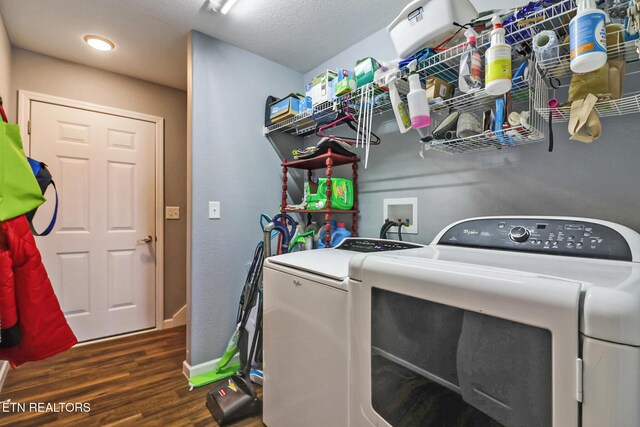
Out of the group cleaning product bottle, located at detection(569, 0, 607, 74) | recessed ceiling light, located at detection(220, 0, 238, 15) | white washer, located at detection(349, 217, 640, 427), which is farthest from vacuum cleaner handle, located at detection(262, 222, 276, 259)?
cleaning product bottle, located at detection(569, 0, 607, 74)

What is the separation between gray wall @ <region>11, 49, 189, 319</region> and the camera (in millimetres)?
2299

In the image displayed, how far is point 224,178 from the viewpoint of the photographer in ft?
6.95

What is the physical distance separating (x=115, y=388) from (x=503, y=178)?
2.57 m

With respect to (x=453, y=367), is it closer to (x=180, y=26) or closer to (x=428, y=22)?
(x=428, y=22)

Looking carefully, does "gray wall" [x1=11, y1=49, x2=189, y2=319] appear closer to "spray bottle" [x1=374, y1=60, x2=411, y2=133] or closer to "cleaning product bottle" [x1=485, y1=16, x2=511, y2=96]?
"spray bottle" [x1=374, y1=60, x2=411, y2=133]

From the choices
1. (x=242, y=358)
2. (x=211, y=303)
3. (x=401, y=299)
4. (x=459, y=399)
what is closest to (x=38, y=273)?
(x=211, y=303)

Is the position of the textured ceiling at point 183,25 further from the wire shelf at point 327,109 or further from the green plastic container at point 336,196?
the green plastic container at point 336,196

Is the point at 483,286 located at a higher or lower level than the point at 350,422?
higher

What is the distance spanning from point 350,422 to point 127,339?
2505 millimetres

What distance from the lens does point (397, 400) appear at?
2.69 ft

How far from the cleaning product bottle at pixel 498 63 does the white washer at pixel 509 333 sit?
0.49 metres

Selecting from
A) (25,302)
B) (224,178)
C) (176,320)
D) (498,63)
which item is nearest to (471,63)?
(498,63)

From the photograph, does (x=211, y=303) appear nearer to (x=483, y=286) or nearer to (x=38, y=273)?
(x=38, y=273)

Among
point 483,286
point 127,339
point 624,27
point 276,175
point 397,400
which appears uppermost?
point 624,27
